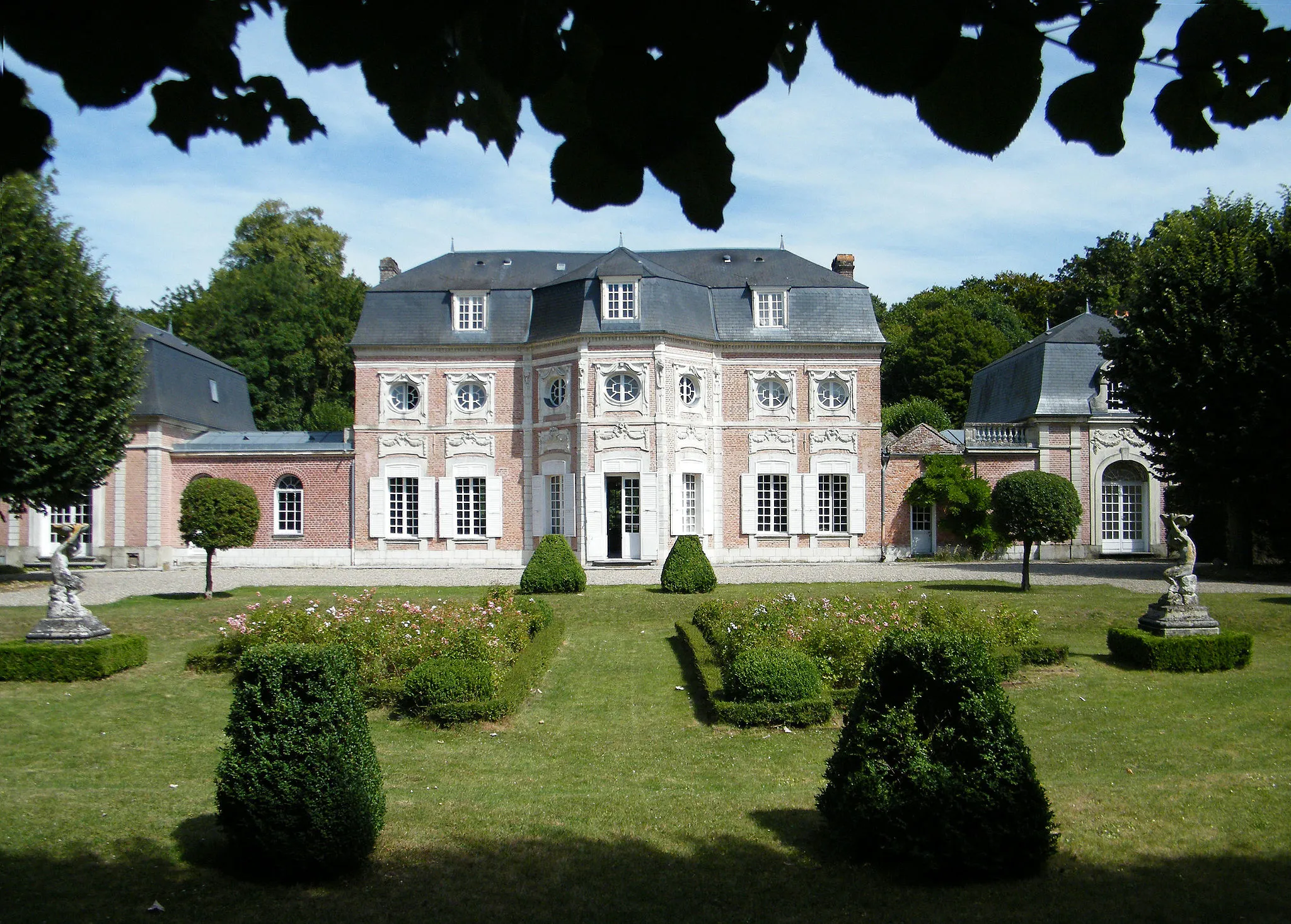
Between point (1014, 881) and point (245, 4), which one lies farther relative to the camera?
point (1014, 881)

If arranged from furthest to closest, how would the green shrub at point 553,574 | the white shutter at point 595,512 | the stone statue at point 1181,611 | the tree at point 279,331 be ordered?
the tree at point 279,331 < the white shutter at point 595,512 < the green shrub at point 553,574 < the stone statue at point 1181,611

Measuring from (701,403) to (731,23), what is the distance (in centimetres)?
2400

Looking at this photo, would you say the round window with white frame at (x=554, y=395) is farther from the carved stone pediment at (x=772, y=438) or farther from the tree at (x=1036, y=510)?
the tree at (x=1036, y=510)

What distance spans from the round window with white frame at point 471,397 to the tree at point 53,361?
797cm

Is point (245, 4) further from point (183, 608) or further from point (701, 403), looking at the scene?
point (701, 403)

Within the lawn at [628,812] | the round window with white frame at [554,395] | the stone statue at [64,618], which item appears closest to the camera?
the lawn at [628,812]

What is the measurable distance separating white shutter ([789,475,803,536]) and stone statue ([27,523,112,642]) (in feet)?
57.0

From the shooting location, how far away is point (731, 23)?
1431 mm

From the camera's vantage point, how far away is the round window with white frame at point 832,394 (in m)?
25.9

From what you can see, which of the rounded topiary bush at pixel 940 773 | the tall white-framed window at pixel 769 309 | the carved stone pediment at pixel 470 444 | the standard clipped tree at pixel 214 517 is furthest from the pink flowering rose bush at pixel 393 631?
the tall white-framed window at pixel 769 309

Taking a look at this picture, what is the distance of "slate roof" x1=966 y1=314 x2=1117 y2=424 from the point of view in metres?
26.3

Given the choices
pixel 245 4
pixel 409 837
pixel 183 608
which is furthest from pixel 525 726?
pixel 183 608

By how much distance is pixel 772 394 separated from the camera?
2603 cm

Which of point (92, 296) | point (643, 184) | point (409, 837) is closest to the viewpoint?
point (643, 184)
